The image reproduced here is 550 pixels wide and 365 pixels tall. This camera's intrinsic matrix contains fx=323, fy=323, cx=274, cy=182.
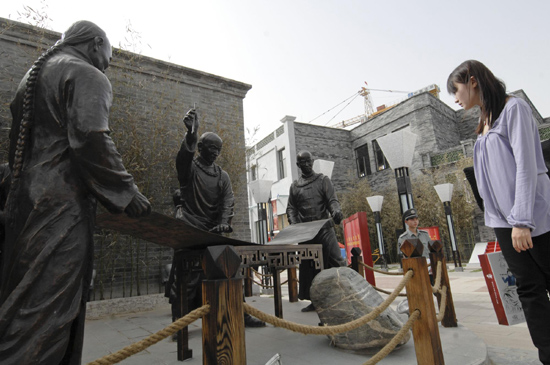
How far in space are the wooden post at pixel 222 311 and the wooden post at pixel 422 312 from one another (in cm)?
142

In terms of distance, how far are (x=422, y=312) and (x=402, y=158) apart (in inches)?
135

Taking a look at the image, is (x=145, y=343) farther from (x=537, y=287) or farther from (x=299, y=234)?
(x=299, y=234)

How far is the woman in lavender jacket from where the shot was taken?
5.34 feet

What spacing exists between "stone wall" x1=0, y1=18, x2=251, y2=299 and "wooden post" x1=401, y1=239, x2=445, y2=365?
18.8 ft

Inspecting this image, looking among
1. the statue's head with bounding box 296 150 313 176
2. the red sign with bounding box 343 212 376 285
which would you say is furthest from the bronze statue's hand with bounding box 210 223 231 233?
the red sign with bounding box 343 212 376 285

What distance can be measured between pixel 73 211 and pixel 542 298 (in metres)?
2.32

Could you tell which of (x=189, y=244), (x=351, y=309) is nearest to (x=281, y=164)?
(x=351, y=309)

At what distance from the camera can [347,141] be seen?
20594 mm

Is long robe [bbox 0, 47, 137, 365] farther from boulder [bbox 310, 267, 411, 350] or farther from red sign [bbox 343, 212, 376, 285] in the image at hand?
red sign [bbox 343, 212, 376, 285]

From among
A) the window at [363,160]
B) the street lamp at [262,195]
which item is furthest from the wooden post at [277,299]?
the window at [363,160]

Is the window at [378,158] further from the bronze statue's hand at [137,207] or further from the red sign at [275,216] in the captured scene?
the bronze statue's hand at [137,207]

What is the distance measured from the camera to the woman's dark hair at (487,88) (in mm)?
1934

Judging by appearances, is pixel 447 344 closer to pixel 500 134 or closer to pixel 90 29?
pixel 500 134

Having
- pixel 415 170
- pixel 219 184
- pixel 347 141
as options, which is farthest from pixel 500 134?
pixel 347 141
